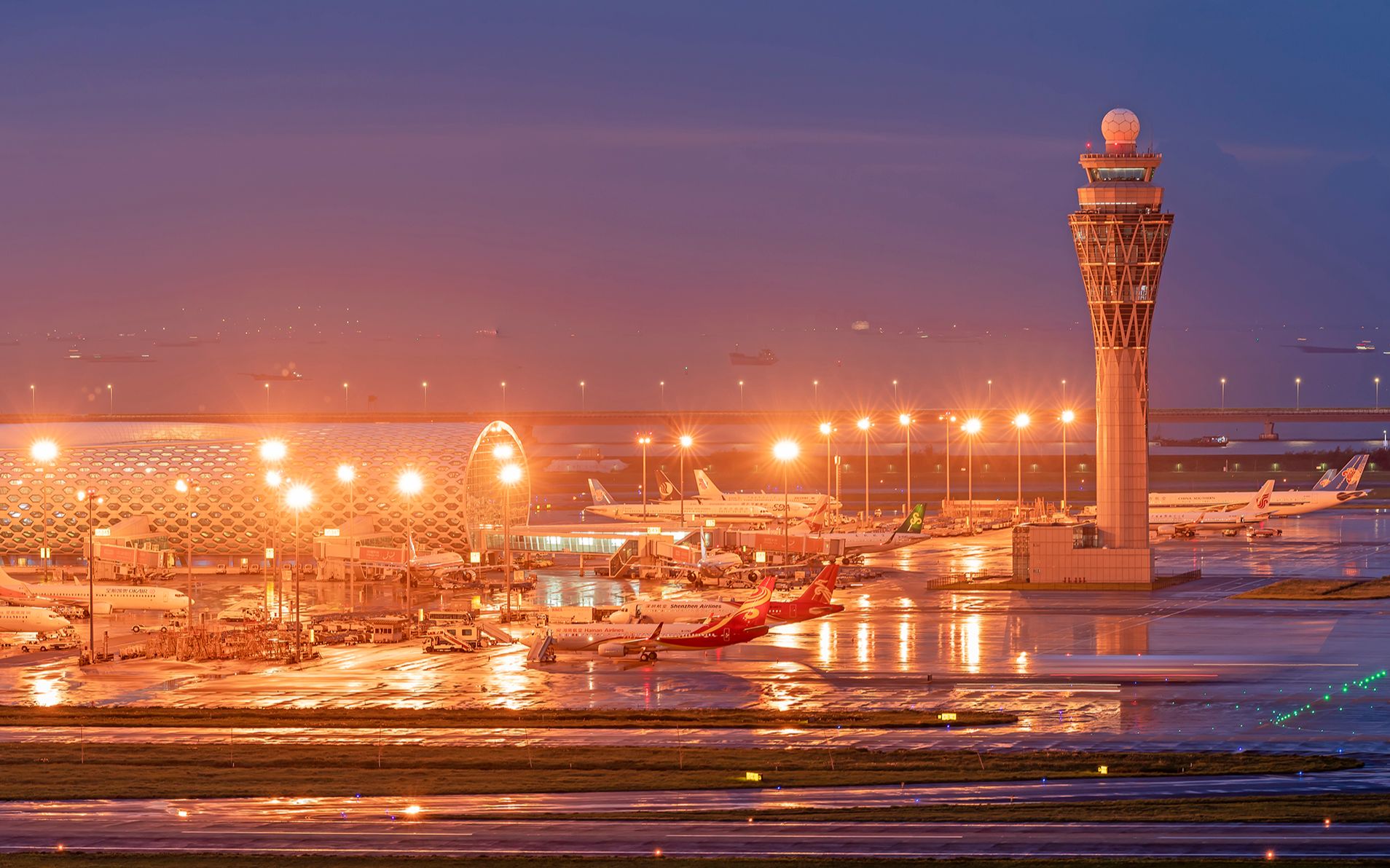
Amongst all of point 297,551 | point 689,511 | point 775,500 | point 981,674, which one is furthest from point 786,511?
point 775,500

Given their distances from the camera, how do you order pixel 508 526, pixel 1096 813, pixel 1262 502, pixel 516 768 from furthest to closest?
pixel 1262 502, pixel 508 526, pixel 516 768, pixel 1096 813

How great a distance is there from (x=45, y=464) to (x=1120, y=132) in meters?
89.0

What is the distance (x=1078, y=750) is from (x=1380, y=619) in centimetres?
3730

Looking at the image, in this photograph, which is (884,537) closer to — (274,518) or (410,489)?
(410,489)

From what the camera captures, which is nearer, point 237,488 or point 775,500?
point 237,488

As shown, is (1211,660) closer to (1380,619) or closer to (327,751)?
(1380,619)

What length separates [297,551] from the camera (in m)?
81.1

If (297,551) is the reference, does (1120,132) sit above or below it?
above

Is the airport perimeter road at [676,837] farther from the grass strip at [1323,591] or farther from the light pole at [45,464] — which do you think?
the light pole at [45,464]

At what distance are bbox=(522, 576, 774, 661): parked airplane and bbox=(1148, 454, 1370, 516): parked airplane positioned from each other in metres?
85.9

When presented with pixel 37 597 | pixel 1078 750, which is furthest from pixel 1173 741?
pixel 37 597

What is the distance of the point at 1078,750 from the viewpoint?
1742 inches

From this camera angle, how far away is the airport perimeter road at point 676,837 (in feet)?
111

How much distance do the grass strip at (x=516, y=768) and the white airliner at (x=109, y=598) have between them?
132 ft
